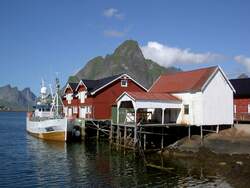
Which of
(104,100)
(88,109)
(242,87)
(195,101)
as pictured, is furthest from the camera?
(88,109)

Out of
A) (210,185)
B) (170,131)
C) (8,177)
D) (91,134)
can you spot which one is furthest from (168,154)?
(91,134)

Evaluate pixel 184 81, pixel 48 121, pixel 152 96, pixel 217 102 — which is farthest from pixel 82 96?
pixel 217 102

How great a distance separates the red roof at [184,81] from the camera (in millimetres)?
42344

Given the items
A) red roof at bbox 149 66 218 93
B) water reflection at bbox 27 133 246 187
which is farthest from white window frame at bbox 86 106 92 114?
water reflection at bbox 27 133 246 187

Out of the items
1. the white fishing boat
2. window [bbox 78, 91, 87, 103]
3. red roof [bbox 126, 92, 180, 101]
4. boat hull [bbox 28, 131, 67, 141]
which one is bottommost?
boat hull [bbox 28, 131, 67, 141]

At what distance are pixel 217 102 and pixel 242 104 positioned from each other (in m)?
12.1

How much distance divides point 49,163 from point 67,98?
104ft

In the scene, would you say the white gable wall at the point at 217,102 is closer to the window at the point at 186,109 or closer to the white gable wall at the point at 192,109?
the white gable wall at the point at 192,109

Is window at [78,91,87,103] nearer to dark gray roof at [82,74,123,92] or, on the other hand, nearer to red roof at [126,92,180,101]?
dark gray roof at [82,74,123,92]

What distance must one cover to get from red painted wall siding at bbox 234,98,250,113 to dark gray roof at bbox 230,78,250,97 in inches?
26.2

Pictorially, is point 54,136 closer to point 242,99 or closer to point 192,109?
point 192,109

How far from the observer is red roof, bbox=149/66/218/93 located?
42.3 meters

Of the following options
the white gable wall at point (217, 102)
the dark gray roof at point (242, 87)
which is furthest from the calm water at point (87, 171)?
the dark gray roof at point (242, 87)

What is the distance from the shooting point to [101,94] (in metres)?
57.1
